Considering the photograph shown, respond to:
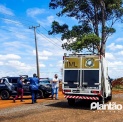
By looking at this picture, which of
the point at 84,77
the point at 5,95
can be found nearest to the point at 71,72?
the point at 84,77

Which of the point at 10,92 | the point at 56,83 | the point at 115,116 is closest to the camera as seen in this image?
the point at 115,116

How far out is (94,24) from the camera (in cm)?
2730

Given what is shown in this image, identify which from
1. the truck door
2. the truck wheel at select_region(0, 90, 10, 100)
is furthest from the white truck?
the truck wheel at select_region(0, 90, 10, 100)

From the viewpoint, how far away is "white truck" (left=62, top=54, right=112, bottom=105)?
592 inches

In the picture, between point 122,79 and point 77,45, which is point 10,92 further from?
point 122,79

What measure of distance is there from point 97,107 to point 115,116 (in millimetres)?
3245

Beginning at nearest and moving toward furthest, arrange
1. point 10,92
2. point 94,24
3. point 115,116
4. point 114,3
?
point 115,116 < point 10,92 < point 114,3 < point 94,24

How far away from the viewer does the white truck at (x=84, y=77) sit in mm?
15041

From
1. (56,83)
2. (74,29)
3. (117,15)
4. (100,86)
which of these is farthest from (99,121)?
(117,15)

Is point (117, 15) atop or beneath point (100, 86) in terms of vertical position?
atop

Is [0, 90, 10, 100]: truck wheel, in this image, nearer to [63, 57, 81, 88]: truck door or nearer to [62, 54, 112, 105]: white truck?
[62, 54, 112, 105]: white truck

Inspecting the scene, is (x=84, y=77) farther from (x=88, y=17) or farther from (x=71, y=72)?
(x=88, y=17)

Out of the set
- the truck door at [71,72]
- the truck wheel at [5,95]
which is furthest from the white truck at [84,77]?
the truck wheel at [5,95]

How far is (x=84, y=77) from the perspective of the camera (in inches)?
603
